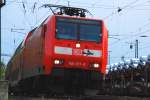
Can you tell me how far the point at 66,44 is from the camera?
20906mm

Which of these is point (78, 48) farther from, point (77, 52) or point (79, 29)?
point (79, 29)

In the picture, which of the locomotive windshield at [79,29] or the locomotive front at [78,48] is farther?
the locomotive windshield at [79,29]

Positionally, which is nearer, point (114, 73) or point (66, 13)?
point (66, 13)

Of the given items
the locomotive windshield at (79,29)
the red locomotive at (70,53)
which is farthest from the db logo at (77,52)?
the locomotive windshield at (79,29)

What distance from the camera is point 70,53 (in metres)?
20.9

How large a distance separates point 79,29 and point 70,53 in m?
1.23

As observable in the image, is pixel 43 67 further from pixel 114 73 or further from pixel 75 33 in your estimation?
pixel 114 73

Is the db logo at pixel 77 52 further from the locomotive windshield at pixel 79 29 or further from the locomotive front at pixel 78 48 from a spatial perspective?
the locomotive windshield at pixel 79 29

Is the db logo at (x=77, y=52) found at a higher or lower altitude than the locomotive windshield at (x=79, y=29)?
lower

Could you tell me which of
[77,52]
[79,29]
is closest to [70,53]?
[77,52]

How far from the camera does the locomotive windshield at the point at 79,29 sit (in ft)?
69.4

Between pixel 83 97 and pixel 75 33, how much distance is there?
2.79m

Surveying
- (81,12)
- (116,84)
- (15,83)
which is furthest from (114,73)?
(81,12)

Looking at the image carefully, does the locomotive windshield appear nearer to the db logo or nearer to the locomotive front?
the locomotive front
